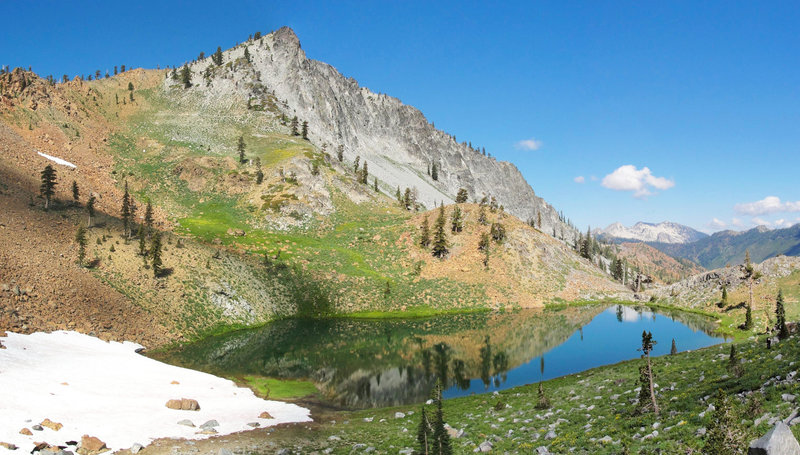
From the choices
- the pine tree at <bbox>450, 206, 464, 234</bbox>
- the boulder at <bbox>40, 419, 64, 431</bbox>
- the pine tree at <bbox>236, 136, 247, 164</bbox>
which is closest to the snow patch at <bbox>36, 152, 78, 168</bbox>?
the pine tree at <bbox>236, 136, 247, 164</bbox>

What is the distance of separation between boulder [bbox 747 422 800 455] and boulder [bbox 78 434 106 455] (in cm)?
3002

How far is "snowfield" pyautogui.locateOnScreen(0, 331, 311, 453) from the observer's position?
24828 mm

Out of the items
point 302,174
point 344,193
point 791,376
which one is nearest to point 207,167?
point 302,174

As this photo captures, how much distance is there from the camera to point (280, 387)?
139 ft

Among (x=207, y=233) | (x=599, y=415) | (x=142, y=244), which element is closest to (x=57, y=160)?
(x=207, y=233)

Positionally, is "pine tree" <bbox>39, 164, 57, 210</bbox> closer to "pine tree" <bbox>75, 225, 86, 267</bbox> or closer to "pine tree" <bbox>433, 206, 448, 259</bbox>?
"pine tree" <bbox>75, 225, 86, 267</bbox>

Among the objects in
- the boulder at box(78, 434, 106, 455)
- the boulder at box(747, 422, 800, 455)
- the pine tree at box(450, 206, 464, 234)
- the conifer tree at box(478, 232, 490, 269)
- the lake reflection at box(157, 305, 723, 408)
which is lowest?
the lake reflection at box(157, 305, 723, 408)

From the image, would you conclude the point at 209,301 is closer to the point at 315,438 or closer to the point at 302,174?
the point at 315,438

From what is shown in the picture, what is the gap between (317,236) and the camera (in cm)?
10738

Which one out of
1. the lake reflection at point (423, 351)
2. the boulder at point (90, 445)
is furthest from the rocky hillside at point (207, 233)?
the boulder at point (90, 445)

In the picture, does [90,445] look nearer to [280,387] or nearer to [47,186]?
[280,387]

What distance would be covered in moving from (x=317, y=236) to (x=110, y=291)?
55066mm

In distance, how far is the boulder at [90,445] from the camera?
74.2 ft

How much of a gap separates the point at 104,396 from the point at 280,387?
618 inches
